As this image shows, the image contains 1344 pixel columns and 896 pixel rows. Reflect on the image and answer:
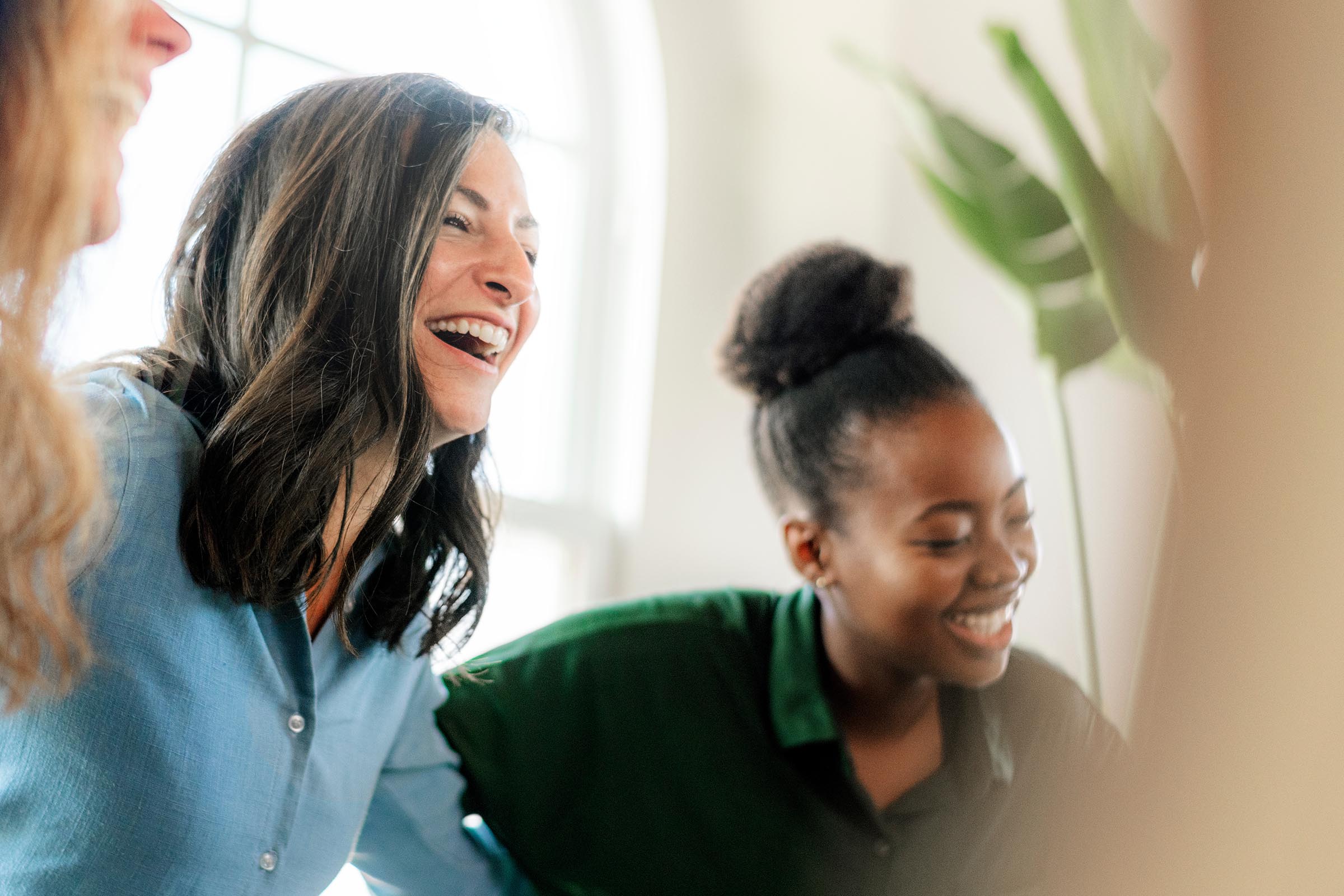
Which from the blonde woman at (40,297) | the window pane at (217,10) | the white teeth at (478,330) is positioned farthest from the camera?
the window pane at (217,10)

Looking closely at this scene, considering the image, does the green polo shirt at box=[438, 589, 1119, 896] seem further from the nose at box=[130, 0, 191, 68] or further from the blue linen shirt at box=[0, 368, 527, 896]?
the nose at box=[130, 0, 191, 68]

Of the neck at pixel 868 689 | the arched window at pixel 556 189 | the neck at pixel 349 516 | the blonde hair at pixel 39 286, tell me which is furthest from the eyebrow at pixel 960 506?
the blonde hair at pixel 39 286

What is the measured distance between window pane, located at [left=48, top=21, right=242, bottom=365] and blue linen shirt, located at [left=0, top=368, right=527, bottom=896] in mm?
93

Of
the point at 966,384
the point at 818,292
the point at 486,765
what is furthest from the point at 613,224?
the point at 486,765

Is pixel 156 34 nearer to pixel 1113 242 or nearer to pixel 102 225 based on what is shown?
pixel 102 225

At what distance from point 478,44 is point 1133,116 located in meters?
0.52

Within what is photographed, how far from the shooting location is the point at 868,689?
749 mm

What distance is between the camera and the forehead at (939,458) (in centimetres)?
70

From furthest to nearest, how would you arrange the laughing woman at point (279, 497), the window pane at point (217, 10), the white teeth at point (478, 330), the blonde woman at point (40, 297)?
the window pane at point (217, 10), the white teeth at point (478, 330), the laughing woman at point (279, 497), the blonde woman at point (40, 297)

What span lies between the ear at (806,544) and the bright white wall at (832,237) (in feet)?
0.05

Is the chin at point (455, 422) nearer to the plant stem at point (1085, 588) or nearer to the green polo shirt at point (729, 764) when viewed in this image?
the green polo shirt at point (729, 764)

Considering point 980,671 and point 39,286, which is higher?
point 39,286

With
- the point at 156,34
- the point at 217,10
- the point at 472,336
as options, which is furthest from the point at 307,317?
the point at 217,10

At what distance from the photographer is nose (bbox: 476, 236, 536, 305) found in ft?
2.47
